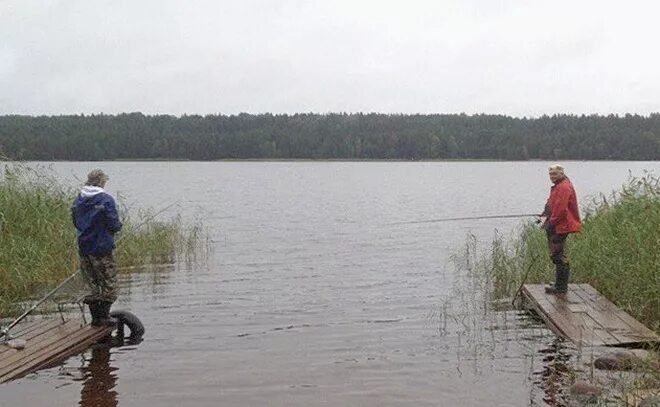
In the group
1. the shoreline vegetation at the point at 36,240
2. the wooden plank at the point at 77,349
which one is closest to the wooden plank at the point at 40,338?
the wooden plank at the point at 77,349

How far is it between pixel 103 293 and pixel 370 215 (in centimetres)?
2371

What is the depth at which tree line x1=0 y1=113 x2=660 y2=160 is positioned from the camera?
316 feet

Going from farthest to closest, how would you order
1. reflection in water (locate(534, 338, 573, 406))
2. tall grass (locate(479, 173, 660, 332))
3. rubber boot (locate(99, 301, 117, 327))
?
tall grass (locate(479, 173, 660, 332)), rubber boot (locate(99, 301, 117, 327)), reflection in water (locate(534, 338, 573, 406))

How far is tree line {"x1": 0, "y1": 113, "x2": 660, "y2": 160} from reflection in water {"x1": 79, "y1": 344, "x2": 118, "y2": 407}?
3440 inches

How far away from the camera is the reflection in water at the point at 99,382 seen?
7.79 m

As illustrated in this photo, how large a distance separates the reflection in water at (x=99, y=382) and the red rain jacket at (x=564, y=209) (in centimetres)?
582

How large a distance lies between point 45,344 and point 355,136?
99.5 m

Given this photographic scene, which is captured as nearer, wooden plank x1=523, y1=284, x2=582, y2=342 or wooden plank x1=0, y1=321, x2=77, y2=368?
wooden plank x1=0, y1=321, x2=77, y2=368

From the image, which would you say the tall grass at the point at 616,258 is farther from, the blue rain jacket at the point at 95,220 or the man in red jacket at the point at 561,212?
the blue rain jacket at the point at 95,220

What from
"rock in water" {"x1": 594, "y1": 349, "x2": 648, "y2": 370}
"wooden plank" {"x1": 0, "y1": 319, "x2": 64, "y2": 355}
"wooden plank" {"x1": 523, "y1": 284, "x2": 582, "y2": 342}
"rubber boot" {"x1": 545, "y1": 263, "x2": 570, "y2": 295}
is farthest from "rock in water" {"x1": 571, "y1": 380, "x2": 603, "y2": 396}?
"wooden plank" {"x1": 0, "y1": 319, "x2": 64, "y2": 355}

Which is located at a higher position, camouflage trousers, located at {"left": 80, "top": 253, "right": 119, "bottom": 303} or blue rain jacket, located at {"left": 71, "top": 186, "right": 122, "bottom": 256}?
blue rain jacket, located at {"left": 71, "top": 186, "right": 122, "bottom": 256}

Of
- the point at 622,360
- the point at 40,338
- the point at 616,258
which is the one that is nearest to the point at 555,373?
the point at 622,360

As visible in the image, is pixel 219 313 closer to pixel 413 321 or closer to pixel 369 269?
pixel 413 321

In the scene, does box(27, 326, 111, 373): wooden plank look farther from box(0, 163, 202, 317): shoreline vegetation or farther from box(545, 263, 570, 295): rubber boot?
box(545, 263, 570, 295): rubber boot
